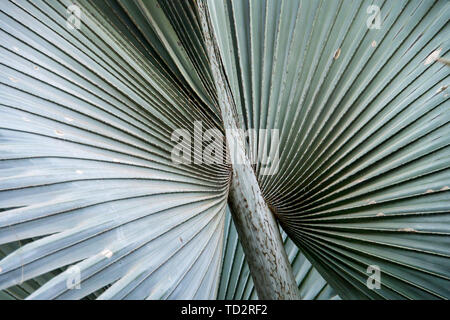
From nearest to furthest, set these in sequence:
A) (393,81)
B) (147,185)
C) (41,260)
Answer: (41,260) → (147,185) → (393,81)

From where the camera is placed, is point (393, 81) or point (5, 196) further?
point (393, 81)

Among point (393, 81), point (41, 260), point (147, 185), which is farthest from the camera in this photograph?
point (393, 81)

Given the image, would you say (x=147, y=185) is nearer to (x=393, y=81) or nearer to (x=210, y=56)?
(x=210, y=56)

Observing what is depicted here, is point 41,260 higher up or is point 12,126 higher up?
point 12,126

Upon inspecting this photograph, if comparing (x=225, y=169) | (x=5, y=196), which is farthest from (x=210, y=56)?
(x=5, y=196)

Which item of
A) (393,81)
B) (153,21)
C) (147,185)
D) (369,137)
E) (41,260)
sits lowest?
(41,260)

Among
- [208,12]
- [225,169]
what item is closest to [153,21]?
[208,12]

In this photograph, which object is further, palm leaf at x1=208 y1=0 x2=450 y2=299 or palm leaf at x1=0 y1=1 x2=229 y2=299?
palm leaf at x1=208 y1=0 x2=450 y2=299

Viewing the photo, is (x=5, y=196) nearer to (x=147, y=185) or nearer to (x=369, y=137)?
(x=147, y=185)

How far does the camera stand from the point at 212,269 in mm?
719

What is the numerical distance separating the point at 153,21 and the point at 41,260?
55 centimetres

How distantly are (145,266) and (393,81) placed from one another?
633 mm

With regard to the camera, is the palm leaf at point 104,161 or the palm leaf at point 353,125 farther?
the palm leaf at point 353,125

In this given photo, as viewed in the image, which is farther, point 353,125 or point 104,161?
point 353,125
